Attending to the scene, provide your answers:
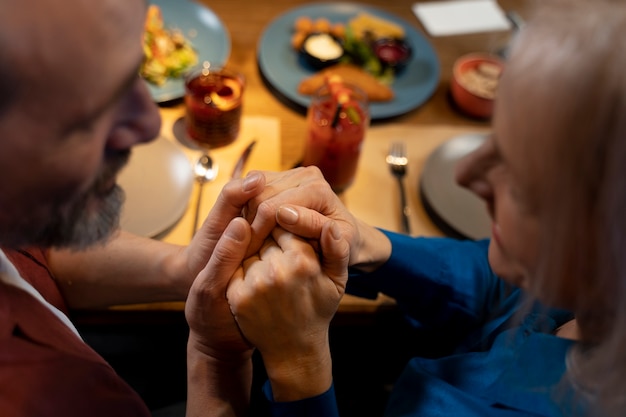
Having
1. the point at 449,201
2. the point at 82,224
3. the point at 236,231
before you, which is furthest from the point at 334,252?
the point at 449,201

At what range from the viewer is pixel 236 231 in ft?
2.76

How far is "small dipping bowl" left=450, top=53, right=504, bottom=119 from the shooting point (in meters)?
1.48

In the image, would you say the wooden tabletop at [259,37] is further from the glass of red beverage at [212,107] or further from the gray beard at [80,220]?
the gray beard at [80,220]

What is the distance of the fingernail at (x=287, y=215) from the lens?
2.83ft

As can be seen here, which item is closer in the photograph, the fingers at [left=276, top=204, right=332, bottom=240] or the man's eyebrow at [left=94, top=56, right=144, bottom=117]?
the man's eyebrow at [left=94, top=56, right=144, bottom=117]

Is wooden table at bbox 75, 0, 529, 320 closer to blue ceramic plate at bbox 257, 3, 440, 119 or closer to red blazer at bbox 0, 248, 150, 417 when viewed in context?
blue ceramic plate at bbox 257, 3, 440, 119

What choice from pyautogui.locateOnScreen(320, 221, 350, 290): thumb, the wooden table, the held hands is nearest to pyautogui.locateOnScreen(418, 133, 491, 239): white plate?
the wooden table

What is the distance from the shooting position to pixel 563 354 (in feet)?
2.82

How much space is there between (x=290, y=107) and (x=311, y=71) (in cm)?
14

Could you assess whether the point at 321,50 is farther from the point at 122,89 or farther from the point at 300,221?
the point at 122,89

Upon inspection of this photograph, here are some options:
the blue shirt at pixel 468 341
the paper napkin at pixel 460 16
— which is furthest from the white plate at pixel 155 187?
the paper napkin at pixel 460 16

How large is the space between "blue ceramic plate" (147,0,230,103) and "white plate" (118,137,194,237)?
0.37 metres

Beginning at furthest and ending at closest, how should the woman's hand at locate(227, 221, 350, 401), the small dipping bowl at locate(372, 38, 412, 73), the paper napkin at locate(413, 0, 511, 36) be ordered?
the paper napkin at locate(413, 0, 511, 36)
the small dipping bowl at locate(372, 38, 412, 73)
the woman's hand at locate(227, 221, 350, 401)

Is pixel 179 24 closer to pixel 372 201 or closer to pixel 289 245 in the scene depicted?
pixel 372 201
